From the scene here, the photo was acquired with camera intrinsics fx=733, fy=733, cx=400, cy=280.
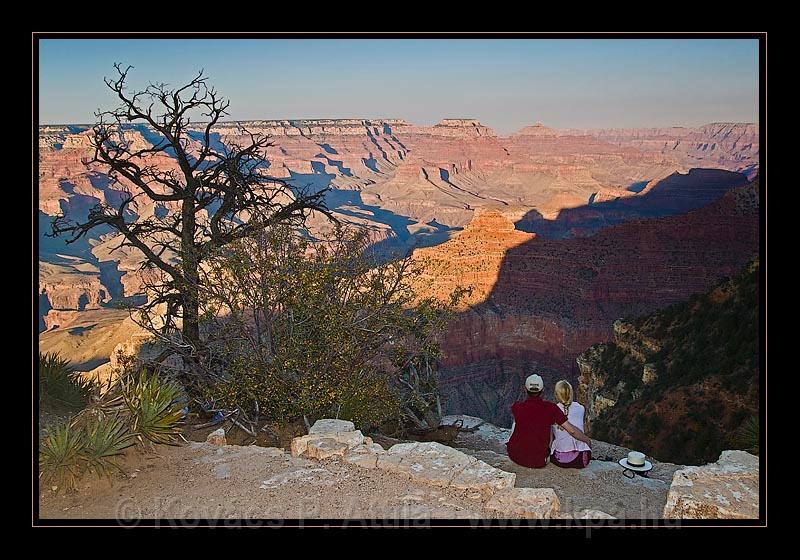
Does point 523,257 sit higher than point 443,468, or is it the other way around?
point 523,257

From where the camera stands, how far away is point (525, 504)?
6.27 m

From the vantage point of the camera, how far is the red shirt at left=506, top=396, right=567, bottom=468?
7.61 meters

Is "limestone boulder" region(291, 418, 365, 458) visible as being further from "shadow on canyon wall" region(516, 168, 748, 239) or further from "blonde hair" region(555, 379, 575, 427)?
"shadow on canyon wall" region(516, 168, 748, 239)

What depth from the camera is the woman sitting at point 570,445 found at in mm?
7746

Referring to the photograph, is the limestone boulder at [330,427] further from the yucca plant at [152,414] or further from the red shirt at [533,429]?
the red shirt at [533,429]

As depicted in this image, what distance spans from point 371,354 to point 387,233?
137674 mm

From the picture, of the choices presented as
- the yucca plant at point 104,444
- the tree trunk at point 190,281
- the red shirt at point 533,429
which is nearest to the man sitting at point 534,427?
the red shirt at point 533,429

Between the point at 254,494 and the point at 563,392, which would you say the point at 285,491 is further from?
the point at 563,392

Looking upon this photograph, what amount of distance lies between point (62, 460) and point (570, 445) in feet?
16.7

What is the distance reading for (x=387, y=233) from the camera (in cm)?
14800

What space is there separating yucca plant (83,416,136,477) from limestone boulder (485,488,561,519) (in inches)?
142

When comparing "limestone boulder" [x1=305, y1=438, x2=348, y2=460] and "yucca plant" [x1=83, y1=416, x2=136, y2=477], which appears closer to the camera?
"yucca plant" [x1=83, y1=416, x2=136, y2=477]

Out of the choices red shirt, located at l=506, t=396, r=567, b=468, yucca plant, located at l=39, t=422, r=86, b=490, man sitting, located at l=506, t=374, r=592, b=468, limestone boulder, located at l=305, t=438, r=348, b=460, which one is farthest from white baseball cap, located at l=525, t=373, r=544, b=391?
yucca plant, located at l=39, t=422, r=86, b=490

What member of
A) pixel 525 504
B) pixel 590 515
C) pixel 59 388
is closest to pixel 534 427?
pixel 525 504
